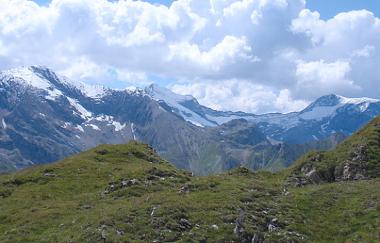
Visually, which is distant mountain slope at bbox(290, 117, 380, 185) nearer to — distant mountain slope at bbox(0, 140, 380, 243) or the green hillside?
the green hillside

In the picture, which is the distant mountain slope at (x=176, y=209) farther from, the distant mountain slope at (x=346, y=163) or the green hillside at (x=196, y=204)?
the distant mountain slope at (x=346, y=163)

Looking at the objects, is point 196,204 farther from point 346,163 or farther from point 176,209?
point 346,163

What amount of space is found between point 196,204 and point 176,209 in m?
2.55

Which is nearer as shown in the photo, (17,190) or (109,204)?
(109,204)

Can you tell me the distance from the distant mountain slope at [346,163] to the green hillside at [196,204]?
4.5 inches

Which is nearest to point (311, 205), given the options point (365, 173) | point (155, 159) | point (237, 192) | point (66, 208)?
point (237, 192)

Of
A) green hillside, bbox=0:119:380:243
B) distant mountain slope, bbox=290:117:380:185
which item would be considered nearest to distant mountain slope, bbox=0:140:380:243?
green hillside, bbox=0:119:380:243

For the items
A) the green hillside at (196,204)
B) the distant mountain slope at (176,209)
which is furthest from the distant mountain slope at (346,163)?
the distant mountain slope at (176,209)

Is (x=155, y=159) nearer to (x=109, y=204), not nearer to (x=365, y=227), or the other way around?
(x=109, y=204)

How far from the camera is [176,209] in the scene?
43.9 meters

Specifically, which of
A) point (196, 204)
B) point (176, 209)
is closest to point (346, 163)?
point (196, 204)

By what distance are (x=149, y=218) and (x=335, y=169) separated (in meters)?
28.2

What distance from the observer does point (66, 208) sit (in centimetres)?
4906

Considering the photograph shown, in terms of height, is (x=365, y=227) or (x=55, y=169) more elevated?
(x=55, y=169)
